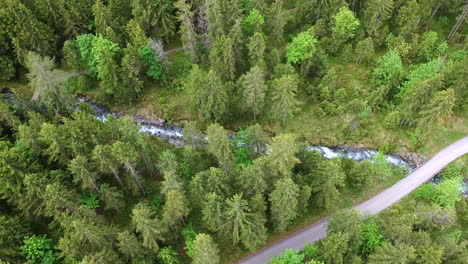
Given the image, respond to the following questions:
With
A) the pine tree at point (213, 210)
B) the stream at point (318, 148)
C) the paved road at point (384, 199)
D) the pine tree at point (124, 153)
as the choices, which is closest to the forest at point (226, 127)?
the pine tree at point (124, 153)

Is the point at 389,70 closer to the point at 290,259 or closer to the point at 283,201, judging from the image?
the point at 283,201

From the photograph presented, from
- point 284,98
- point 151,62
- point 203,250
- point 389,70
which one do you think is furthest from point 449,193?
point 151,62

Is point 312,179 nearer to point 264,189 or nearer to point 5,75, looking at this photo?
point 264,189

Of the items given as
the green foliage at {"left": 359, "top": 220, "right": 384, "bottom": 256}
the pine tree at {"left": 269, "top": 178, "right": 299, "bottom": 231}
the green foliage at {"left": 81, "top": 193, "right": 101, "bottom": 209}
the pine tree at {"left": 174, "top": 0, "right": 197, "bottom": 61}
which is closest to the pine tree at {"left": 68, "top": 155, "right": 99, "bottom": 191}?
the green foliage at {"left": 81, "top": 193, "right": 101, "bottom": 209}

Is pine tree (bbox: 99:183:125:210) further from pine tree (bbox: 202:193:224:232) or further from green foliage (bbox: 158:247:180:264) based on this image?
pine tree (bbox: 202:193:224:232)

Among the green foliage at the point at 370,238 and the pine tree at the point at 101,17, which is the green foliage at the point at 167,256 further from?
the pine tree at the point at 101,17

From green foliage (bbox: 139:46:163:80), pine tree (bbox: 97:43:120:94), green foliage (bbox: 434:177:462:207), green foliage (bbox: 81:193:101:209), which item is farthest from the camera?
green foliage (bbox: 139:46:163:80)
